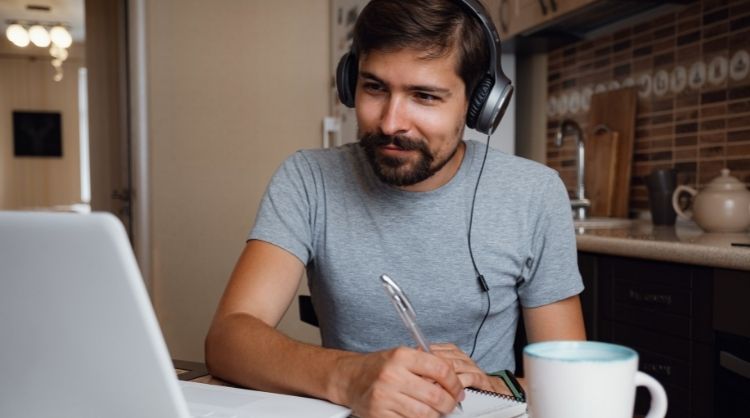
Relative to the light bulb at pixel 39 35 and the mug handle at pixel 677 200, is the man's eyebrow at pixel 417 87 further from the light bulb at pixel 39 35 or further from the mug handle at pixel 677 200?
the light bulb at pixel 39 35

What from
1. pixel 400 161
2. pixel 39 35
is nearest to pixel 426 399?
pixel 400 161

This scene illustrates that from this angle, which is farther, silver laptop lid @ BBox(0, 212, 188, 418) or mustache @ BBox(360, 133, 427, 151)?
mustache @ BBox(360, 133, 427, 151)

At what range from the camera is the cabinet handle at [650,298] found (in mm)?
1778

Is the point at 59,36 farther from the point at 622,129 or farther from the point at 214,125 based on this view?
the point at 622,129

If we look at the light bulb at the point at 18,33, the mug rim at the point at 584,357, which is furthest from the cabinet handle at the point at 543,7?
the light bulb at the point at 18,33

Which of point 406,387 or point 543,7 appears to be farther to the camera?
point 543,7

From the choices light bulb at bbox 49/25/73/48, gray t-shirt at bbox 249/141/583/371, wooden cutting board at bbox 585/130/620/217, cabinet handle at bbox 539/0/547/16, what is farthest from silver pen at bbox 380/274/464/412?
light bulb at bbox 49/25/73/48

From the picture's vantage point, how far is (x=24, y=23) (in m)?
7.39

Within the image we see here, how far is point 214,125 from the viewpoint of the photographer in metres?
3.55

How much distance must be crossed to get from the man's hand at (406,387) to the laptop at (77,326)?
23 centimetres

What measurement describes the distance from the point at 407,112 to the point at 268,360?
1.44 feet

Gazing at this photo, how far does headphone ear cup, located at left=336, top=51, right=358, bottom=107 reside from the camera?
1302 mm

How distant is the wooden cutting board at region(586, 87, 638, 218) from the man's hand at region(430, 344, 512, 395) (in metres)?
1.89

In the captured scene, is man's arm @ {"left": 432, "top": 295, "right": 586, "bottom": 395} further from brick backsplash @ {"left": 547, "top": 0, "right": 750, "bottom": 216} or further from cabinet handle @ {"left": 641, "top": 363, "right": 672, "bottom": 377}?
brick backsplash @ {"left": 547, "top": 0, "right": 750, "bottom": 216}
